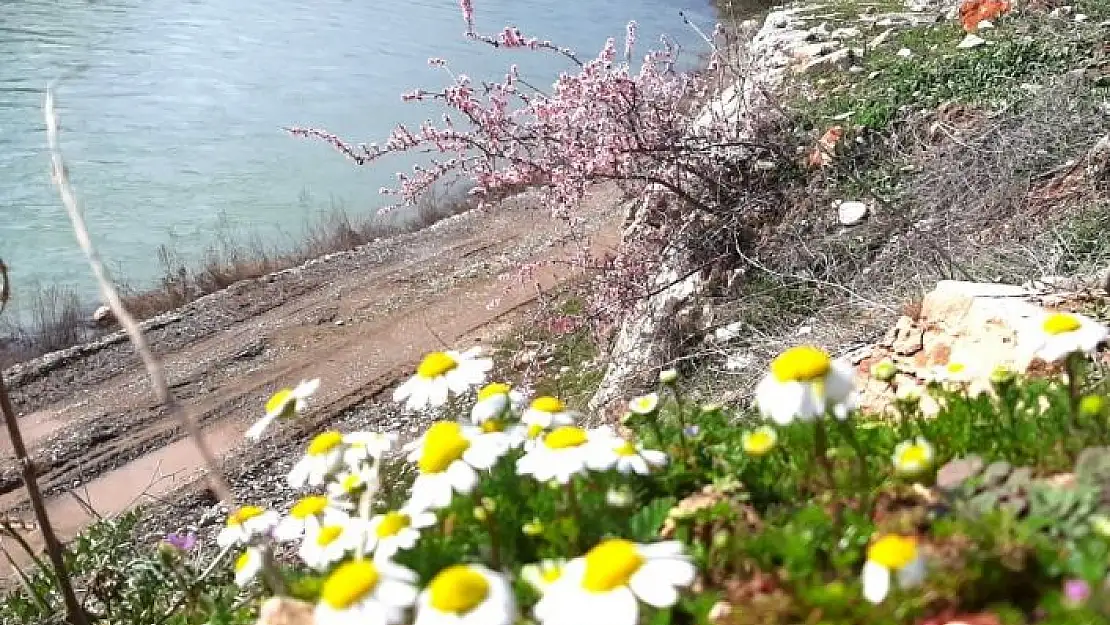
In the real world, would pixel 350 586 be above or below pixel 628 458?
above

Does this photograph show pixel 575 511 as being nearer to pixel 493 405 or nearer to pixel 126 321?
pixel 493 405

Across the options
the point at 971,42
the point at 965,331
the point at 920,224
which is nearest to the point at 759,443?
the point at 965,331

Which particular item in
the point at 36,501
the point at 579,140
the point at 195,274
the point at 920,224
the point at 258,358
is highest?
the point at 36,501

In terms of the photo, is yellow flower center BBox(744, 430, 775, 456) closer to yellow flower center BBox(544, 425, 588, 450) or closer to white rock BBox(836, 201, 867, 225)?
yellow flower center BBox(544, 425, 588, 450)

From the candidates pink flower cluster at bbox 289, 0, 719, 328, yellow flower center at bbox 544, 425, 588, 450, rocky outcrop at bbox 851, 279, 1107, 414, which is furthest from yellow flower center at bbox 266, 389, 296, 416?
pink flower cluster at bbox 289, 0, 719, 328

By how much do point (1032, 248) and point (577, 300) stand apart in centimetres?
533

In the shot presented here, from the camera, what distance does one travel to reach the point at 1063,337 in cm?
175

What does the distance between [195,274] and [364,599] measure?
42.2 feet

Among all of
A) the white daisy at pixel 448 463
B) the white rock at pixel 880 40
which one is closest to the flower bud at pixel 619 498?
the white daisy at pixel 448 463

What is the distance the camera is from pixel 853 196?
5934 mm

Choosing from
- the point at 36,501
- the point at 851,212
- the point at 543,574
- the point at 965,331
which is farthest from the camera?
the point at 851,212

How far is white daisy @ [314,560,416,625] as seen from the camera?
1.28 metres

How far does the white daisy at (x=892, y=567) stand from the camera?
120 cm

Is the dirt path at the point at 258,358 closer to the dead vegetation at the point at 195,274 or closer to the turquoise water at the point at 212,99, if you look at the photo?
the dead vegetation at the point at 195,274
